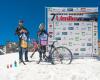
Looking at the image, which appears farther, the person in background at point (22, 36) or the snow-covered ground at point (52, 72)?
the person in background at point (22, 36)

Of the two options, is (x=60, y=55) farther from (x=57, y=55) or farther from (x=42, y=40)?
(x=42, y=40)

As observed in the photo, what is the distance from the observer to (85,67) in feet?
46.1

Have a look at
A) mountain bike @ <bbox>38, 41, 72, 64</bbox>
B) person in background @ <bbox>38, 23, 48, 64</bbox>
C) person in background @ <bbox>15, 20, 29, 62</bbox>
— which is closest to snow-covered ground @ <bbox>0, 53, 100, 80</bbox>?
→ mountain bike @ <bbox>38, 41, 72, 64</bbox>

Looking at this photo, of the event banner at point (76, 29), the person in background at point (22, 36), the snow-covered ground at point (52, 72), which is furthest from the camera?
A: the event banner at point (76, 29)

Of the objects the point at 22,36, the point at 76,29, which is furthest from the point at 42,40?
the point at 76,29

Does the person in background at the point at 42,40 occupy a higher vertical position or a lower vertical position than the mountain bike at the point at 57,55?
higher

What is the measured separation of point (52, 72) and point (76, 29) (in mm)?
4996

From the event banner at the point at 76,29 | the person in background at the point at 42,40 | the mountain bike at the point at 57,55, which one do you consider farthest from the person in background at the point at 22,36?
the event banner at the point at 76,29

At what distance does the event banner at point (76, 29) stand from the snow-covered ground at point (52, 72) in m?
3.20

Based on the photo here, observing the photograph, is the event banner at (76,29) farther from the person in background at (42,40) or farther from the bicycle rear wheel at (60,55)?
the bicycle rear wheel at (60,55)

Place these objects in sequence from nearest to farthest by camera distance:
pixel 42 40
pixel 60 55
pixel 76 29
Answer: pixel 60 55
pixel 42 40
pixel 76 29

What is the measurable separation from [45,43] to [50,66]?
140 centimetres

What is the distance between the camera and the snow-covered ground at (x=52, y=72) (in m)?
12.6

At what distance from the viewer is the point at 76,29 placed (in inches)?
701
